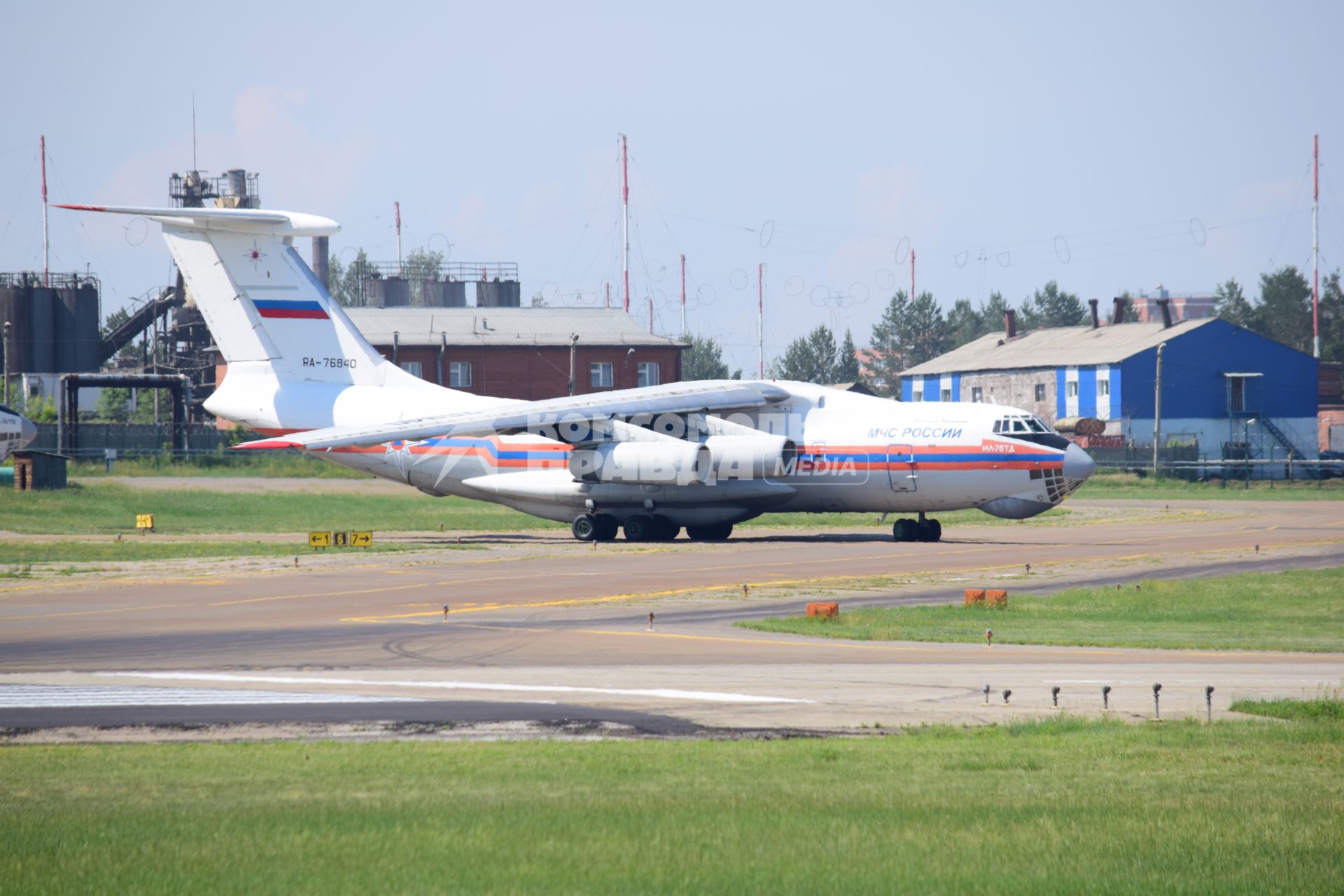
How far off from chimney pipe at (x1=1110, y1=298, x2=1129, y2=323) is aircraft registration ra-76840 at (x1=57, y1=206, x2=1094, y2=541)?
59450 millimetres

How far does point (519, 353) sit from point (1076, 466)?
42.4 meters

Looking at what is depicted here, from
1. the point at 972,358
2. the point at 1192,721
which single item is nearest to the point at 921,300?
the point at 972,358

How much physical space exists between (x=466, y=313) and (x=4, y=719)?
6441 cm

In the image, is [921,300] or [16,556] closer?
[16,556]

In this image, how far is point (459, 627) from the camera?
65.3ft

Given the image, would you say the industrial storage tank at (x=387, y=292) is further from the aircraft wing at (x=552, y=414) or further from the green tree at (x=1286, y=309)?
the green tree at (x=1286, y=309)

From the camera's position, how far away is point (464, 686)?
48.3ft

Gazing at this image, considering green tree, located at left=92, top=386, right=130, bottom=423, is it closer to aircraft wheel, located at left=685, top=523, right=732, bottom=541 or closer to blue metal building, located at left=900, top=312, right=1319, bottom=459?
blue metal building, located at left=900, top=312, right=1319, bottom=459

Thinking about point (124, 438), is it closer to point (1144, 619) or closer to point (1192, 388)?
point (1192, 388)

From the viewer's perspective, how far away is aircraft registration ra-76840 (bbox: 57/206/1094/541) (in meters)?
34.5

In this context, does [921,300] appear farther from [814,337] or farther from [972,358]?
[972,358]

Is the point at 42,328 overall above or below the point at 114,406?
above

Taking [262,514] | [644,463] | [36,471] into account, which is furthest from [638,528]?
[36,471]

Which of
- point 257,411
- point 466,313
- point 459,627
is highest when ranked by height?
point 466,313
